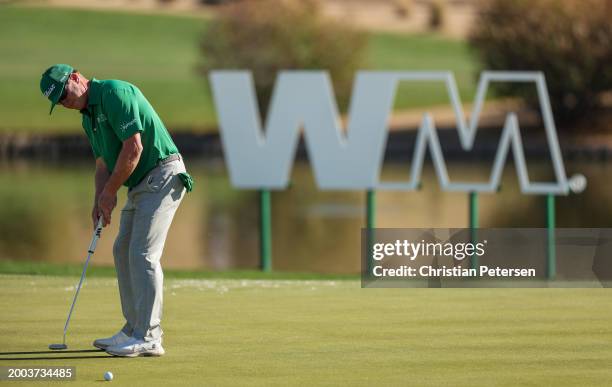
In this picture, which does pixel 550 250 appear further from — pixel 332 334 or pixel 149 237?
pixel 149 237

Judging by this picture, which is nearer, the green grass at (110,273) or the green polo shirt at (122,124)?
the green polo shirt at (122,124)

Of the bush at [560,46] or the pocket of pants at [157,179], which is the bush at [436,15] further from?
the pocket of pants at [157,179]

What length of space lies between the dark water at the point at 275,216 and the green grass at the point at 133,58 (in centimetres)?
2132

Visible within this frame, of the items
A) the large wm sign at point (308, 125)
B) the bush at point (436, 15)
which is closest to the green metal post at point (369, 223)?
the large wm sign at point (308, 125)

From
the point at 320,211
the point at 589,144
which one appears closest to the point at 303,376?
the point at 320,211

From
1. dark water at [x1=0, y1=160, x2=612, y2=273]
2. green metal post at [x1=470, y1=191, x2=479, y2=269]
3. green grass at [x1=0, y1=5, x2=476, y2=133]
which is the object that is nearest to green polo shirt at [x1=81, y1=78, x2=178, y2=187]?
green metal post at [x1=470, y1=191, x2=479, y2=269]

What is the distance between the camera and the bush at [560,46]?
6494 centimetres

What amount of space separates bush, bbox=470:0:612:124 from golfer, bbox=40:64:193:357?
56.9 metres

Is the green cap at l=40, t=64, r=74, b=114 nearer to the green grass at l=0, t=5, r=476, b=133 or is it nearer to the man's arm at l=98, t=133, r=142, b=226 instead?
the man's arm at l=98, t=133, r=142, b=226

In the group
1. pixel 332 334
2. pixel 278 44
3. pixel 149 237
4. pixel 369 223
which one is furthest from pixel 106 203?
pixel 278 44

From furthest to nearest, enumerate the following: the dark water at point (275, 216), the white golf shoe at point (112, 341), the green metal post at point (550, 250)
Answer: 1. the dark water at point (275, 216)
2. the green metal post at point (550, 250)
3. the white golf shoe at point (112, 341)

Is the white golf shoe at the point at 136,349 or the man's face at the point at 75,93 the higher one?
the man's face at the point at 75,93

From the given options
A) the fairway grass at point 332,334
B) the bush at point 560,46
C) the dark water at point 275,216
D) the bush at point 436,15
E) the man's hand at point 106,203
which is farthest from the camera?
the bush at point 436,15

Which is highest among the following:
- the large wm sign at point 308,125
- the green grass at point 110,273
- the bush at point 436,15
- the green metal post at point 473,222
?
the bush at point 436,15
